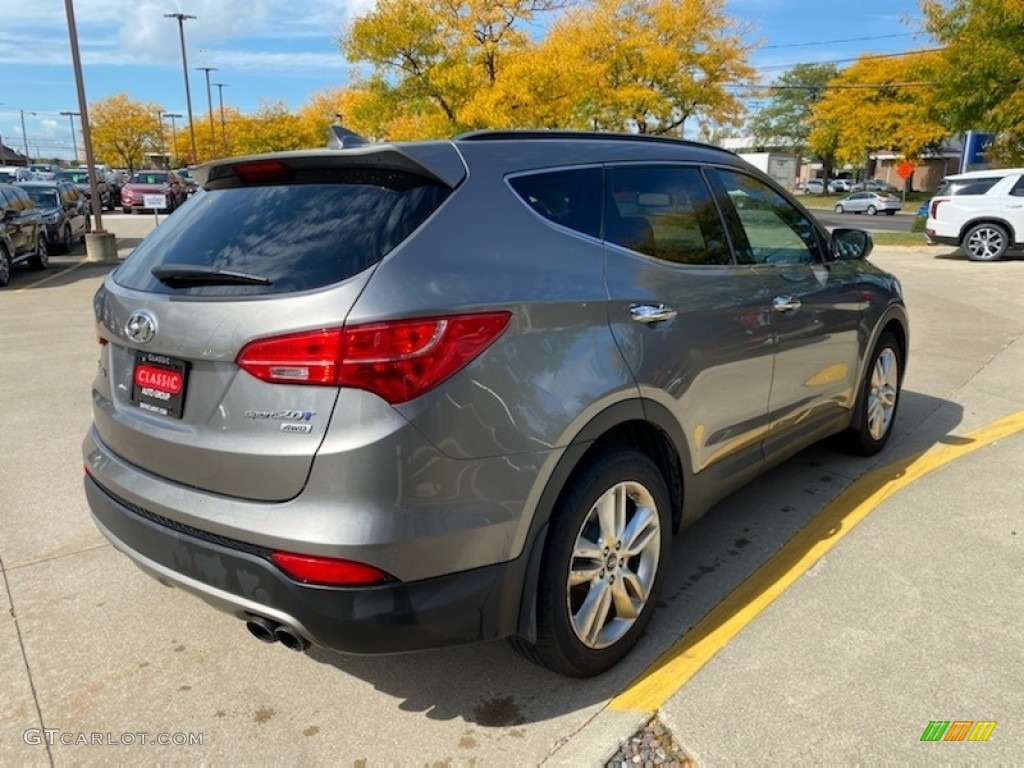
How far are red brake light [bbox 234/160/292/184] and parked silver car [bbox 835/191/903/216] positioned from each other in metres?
44.9

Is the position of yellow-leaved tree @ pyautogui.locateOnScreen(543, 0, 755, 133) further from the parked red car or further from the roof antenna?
the roof antenna

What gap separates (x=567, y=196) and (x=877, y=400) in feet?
9.85

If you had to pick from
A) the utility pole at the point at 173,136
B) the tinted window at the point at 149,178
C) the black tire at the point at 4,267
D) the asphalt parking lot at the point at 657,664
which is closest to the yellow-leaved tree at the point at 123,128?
the utility pole at the point at 173,136

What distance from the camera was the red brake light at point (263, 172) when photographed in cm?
252

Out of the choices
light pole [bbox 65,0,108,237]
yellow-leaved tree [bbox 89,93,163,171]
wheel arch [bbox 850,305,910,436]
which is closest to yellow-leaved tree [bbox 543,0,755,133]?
light pole [bbox 65,0,108,237]

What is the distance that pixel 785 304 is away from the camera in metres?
3.52

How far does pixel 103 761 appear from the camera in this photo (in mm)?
2340

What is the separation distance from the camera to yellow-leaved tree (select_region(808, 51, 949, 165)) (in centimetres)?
4541

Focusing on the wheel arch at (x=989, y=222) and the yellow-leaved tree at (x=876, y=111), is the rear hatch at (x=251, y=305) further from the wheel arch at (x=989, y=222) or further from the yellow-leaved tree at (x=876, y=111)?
the yellow-leaved tree at (x=876, y=111)

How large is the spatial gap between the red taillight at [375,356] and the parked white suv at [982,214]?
17151mm

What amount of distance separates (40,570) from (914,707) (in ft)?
11.4

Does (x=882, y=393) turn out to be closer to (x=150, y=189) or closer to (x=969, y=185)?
(x=969, y=185)

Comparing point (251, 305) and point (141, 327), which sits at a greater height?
point (251, 305)

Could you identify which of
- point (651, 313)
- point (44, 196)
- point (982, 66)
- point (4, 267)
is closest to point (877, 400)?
point (651, 313)
